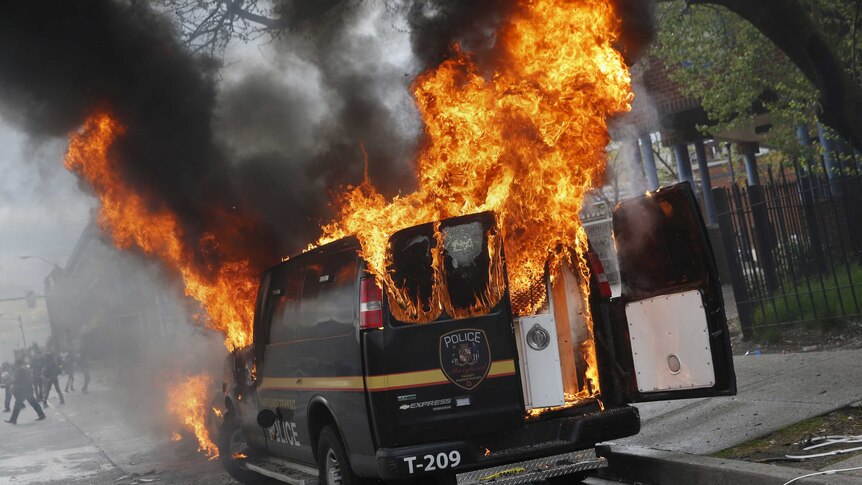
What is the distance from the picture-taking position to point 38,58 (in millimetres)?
10219

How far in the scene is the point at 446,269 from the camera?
230 inches

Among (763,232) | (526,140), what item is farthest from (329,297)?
(763,232)

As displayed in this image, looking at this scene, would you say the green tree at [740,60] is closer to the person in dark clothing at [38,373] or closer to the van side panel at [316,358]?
the van side panel at [316,358]

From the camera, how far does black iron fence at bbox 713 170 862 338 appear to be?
10.5m

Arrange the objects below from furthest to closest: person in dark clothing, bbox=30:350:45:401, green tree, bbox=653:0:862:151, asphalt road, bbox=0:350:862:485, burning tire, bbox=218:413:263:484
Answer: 1. person in dark clothing, bbox=30:350:45:401
2. green tree, bbox=653:0:862:151
3. burning tire, bbox=218:413:263:484
4. asphalt road, bbox=0:350:862:485

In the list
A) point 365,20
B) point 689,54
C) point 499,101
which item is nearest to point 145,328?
point 689,54

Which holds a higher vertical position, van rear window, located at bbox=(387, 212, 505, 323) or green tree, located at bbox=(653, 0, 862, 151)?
green tree, located at bbox=(653, 0, 862, 151)

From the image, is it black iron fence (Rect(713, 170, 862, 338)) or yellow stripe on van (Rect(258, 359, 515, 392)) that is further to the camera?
black iron fence (Rect(713, 170, 862, 338))

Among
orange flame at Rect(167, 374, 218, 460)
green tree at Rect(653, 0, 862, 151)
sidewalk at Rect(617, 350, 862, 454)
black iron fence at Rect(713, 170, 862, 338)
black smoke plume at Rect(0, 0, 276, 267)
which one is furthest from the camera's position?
green tree at Rect(653, 0, 862, 151)

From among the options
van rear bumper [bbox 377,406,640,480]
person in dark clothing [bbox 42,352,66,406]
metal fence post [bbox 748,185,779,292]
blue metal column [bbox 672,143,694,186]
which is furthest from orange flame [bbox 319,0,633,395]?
person in dark clothing [bbox 42,352,66,406]

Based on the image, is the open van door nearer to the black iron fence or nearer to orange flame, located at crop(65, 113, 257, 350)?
the black iron fence

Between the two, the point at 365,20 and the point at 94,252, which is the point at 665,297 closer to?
the point at 365,20

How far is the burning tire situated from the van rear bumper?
370 cm

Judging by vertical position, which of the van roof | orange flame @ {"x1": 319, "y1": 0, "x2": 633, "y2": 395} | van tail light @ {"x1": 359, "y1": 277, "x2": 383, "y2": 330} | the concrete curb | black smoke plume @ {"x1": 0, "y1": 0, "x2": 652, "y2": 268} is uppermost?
black smoke plume @ {"x1": 0, "y1": 0, "x2": 652, "y2": 268}
